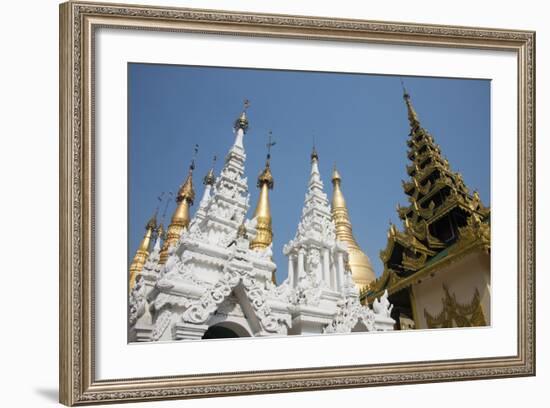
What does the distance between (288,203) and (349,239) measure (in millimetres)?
386

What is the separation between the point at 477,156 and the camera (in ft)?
17.0

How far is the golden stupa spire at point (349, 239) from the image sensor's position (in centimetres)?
484

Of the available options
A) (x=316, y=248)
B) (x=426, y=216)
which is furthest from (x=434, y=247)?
(x=316, y=248)

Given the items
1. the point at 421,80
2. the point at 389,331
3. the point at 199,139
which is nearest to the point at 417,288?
the point at 389,331

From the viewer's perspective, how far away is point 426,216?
5.12 m

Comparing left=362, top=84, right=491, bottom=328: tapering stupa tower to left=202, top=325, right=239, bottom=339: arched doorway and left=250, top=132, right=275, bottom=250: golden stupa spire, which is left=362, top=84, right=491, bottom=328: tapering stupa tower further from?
left=202, top=325, right=239, bottom=339: arched doorway

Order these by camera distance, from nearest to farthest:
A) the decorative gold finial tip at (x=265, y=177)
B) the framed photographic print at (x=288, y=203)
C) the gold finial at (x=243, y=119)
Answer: the framed photographic print at (x=288, y=203) < the gold finial at (x=243, y=119) < the decorative gold finial tip at (x=265, y=177)

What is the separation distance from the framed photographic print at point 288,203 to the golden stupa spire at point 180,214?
0.01 meters

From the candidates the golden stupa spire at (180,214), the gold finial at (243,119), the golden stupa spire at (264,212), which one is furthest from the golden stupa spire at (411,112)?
the golden stupa spire at (180,214)

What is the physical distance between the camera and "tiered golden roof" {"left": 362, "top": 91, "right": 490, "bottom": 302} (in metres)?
5.00

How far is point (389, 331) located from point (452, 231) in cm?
71

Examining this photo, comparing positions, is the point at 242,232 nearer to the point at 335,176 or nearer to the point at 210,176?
the point at 210,176

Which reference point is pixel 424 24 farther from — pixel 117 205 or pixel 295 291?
pixel 117 205

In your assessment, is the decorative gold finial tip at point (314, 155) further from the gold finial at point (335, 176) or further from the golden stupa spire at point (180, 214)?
the golden stupa spire at point (180, 214)
